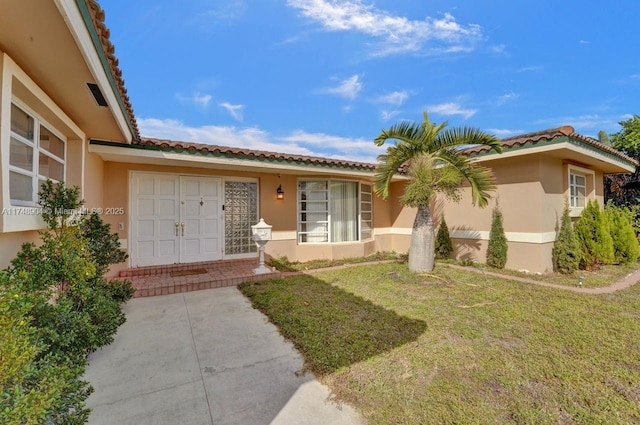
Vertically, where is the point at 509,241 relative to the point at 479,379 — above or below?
above

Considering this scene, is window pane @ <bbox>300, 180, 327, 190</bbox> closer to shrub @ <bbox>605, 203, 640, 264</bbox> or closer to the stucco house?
the stucco house

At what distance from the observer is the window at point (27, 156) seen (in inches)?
128

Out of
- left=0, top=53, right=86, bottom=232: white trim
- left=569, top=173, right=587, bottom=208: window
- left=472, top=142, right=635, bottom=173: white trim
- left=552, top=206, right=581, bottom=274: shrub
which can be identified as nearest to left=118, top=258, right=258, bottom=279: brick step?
left=0, top=53, right=86, bottom=232: white trim

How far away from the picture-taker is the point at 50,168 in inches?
177

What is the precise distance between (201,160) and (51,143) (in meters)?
3.05

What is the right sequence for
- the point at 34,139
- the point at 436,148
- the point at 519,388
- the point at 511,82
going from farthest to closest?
the point at 511,82 < the point at 436,148 < the point at 34,139 < the point at 519,388

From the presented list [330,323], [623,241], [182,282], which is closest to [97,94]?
[182,282]

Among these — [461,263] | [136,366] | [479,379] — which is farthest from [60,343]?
[461,263]

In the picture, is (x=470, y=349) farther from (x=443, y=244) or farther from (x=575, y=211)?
(x=575, y=211)

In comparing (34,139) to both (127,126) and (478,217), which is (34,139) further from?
(478,217)

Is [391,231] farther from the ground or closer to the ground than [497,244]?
farther from the ground

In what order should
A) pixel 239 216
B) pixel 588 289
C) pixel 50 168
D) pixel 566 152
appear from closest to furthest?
pixel 50 168
pixel 588 289
pixel 566 152
pixel 239 216

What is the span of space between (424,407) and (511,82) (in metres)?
13.5

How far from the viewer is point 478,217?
903 cm
